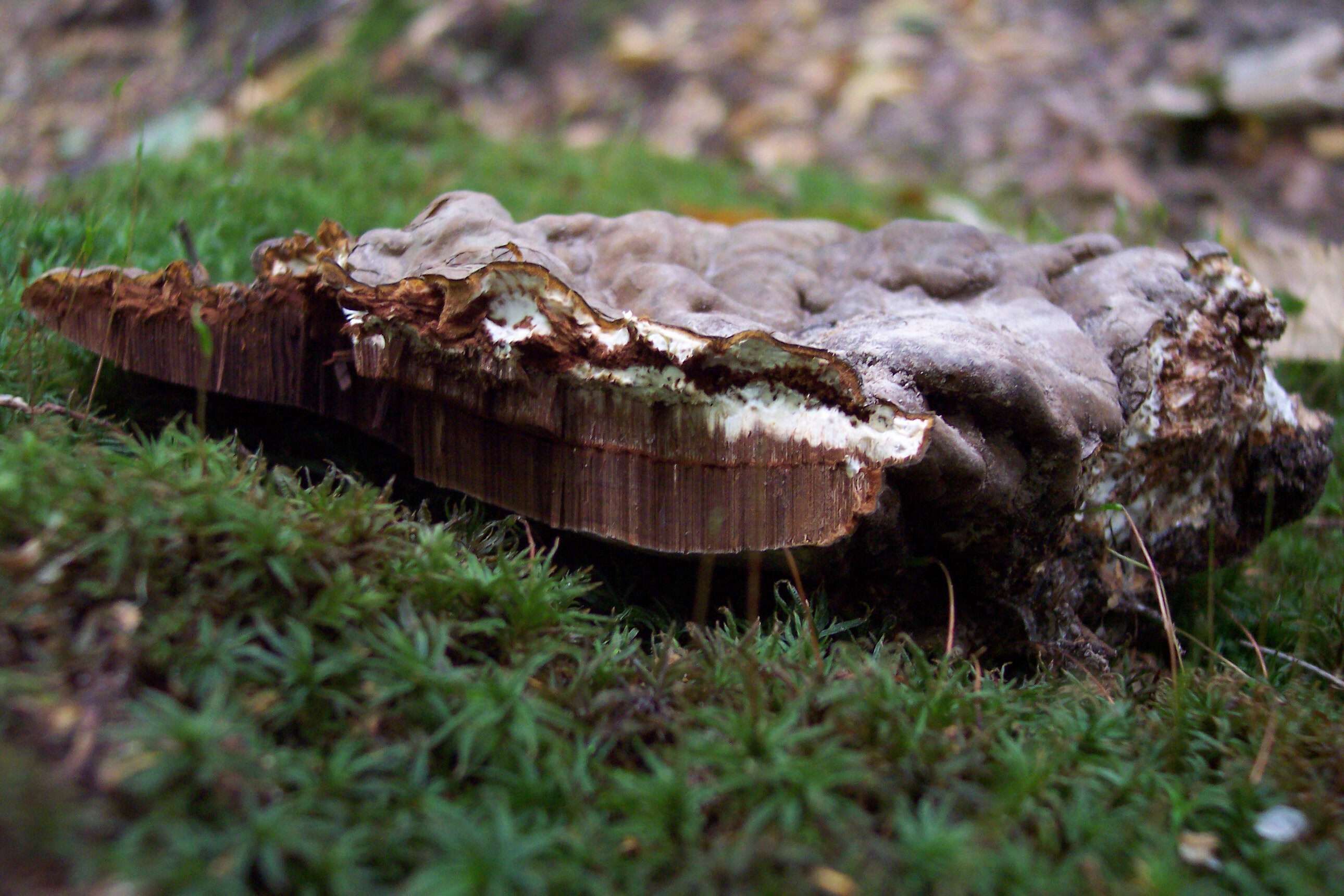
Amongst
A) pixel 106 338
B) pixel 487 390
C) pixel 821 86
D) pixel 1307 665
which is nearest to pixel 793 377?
pixel 487 390

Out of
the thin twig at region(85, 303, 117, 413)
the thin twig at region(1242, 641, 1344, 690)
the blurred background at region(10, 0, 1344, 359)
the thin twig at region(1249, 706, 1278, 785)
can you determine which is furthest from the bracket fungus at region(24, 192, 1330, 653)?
the blurred background at region(10, 0, 1344, 359)

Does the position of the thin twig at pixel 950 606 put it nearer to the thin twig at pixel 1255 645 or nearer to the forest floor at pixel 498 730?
the forest floor at pixel 498 730

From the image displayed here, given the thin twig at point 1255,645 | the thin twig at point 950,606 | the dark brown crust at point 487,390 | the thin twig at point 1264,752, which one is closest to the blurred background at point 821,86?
the thin twig at point 1255,645

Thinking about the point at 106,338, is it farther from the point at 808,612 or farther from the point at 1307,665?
the point at 1307,665

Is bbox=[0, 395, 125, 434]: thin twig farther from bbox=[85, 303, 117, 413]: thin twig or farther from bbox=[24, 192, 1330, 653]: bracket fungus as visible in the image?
bbox=[24, 192, 1330, 653]: bracket fungus

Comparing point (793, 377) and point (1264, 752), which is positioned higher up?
point (793, 377)

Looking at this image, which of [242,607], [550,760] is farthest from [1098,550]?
[242,607]

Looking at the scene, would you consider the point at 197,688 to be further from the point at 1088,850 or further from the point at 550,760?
the point at 1088,850
